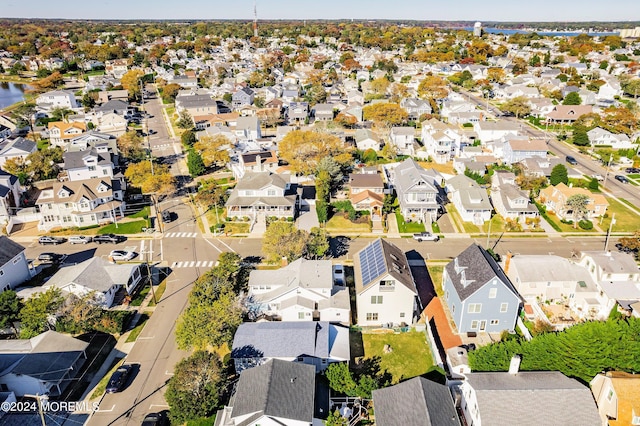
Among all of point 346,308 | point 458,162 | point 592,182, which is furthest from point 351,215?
point 592,182

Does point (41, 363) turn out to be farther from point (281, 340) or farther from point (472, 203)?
point (472, 203)

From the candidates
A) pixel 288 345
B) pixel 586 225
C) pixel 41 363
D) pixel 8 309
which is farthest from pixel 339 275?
pixel 586 225

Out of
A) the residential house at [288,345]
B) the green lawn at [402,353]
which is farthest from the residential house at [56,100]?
the green lawn at [402,353]

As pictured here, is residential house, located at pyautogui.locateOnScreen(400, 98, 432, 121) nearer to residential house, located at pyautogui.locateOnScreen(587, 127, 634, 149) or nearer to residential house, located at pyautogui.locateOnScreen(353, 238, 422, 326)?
residential house, located at pyautogui.locateOnScreen(587, 127, 634, 149)

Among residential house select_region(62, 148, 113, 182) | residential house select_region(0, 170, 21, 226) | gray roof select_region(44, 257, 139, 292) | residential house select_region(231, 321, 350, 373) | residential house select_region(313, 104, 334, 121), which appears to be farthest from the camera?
residential house select_region(313, 104, 334, 121)

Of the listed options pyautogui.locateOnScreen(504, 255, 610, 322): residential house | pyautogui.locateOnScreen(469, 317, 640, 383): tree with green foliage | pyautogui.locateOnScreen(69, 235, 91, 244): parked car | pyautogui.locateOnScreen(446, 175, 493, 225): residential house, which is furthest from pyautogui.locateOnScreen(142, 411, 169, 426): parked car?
pyautogui.locateOnScreen(446, 175, 493, 225): residential house

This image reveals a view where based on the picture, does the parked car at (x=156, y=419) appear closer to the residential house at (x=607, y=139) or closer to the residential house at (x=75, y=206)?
the residential house at (x=75, y=206)
